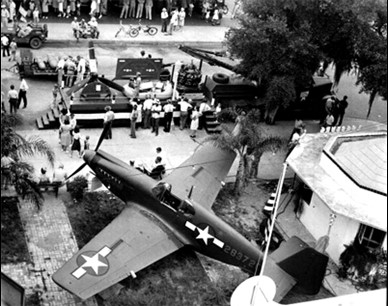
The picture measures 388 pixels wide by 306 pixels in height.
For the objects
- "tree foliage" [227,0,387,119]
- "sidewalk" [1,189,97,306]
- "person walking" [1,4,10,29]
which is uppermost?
"tree foliage" [227,0,387,119]

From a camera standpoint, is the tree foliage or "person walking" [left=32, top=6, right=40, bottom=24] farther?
"person walking" [left=32, top=6, right=40, bottom=24]

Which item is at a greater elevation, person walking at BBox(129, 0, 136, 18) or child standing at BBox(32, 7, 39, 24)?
person walking at BBox(129, 0, 136, 18)

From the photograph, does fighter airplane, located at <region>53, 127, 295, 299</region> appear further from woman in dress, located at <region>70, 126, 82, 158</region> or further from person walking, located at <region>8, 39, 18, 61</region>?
person walking, located at <region>8, 39, 18, 61</region>

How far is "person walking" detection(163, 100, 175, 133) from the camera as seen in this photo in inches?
1127

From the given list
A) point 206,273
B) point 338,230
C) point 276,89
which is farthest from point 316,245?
point 276,89

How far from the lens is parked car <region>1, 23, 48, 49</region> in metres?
34.6

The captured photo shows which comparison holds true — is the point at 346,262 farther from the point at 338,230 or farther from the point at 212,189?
the point at 212,189

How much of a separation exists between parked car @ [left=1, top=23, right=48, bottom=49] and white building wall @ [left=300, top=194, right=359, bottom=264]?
18220mm

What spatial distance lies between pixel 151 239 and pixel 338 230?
6237 mm

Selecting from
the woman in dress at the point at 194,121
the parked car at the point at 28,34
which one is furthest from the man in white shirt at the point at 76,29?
the woman in dress at the point at 194,121

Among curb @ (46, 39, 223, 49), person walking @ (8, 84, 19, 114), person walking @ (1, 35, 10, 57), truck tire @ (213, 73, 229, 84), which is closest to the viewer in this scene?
person walking @ (8, 84, 19, 114)

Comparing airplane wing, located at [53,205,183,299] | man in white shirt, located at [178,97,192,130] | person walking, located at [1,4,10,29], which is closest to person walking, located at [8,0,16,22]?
person walking, located at [1,4,10,29]

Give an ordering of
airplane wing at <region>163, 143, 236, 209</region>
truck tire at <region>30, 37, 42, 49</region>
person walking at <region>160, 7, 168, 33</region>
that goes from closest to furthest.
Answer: airplane wing at <region>163, 143, 236, 209</region>
truck tire at <region>30, 37, 42, 49</region>
person walking at <region>160, 7, 168, 33</region>

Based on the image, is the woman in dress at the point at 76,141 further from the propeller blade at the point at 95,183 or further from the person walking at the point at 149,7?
the person walking at the point at 149,7
